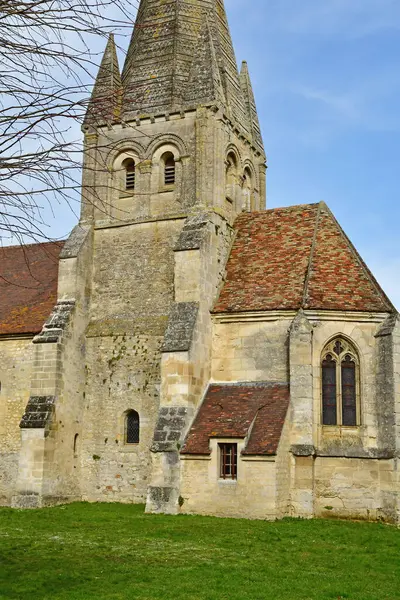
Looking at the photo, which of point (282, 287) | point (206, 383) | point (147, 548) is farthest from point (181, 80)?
point (147, 548)

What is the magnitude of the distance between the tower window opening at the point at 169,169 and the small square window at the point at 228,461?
9.49 meters

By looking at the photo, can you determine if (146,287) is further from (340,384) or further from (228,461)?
(340,384)

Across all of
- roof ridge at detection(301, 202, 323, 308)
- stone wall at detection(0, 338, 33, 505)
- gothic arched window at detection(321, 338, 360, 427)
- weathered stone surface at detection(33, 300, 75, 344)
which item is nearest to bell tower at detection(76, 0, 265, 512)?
weathered stone surface at detection(33, 300, 75, 344)

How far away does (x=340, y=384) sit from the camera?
65.2 feet

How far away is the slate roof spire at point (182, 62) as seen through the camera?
23891 millimetres

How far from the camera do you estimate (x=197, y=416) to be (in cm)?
2000

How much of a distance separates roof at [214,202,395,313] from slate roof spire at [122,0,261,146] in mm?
4393

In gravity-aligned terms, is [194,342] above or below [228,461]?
above

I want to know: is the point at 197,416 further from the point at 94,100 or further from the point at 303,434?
the point at 94,100

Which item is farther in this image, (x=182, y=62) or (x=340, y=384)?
(x=182, y=62)

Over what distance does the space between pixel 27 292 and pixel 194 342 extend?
25.0 feet

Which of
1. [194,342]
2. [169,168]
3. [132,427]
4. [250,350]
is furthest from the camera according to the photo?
[169,168]

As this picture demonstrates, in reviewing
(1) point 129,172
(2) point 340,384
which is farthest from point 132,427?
(1) point 129,172

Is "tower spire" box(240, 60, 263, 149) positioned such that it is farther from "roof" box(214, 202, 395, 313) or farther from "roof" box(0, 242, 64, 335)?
"roof" box(0, 242, 64, 335)
